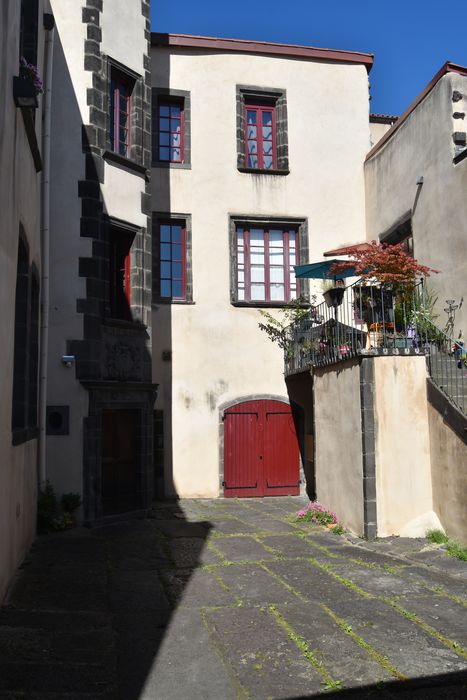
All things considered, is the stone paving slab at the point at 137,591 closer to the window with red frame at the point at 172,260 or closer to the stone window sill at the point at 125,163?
the stone window sill at the point at 125,163

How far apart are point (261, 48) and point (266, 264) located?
487 centimetres

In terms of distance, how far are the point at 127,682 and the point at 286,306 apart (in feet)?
34.3

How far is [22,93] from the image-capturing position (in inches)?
254

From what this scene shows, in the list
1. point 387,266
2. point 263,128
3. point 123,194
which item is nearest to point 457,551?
point 387,266

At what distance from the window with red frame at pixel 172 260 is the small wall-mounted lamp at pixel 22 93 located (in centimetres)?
771

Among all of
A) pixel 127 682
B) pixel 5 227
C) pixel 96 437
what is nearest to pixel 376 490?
pixel 96 437

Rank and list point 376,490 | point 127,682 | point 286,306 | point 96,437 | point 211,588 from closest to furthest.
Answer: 1. point 127,682
2. point 211,588
3. point 376,490
4. point 96,437
5. point 286,306

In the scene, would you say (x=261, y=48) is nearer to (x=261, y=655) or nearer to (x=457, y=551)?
(x=457, y=551)

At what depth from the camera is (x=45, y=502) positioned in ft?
32.6

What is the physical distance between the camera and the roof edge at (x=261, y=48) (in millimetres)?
14523

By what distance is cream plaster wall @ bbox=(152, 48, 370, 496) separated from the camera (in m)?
14.0

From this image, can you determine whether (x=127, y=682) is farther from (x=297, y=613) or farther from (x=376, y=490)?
(x=376, y=490)

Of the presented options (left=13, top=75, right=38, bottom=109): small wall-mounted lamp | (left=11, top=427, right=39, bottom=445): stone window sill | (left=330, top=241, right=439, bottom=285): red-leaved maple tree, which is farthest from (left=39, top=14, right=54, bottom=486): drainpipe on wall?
(left=330, top=241, right=439, bottom=285): red-leaved maple tree

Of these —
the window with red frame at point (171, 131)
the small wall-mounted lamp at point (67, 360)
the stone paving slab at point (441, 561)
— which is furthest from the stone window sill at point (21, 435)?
the window with red frame at point (171, 131)
